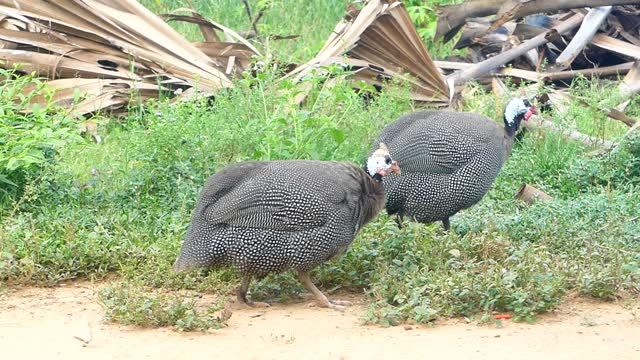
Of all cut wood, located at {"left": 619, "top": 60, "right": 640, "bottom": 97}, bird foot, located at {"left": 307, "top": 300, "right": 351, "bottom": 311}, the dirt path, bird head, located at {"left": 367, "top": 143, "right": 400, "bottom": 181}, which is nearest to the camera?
the dirt path

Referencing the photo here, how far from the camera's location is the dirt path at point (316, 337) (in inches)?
181

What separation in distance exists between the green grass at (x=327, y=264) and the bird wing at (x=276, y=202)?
1.51 ft

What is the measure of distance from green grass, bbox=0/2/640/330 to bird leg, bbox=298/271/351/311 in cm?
16

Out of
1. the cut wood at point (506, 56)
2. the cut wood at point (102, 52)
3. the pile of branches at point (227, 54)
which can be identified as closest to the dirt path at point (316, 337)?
the pile of branches at point (227, 54)

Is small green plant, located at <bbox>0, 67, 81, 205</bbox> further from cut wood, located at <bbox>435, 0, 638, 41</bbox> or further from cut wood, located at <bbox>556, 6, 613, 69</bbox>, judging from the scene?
cut wood, located at <bbox>556, 6, 613, 69</bbox>

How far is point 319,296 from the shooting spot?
212 inches

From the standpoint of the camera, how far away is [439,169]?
21.0 feet

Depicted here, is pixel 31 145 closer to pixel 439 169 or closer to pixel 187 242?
pixel 187 242

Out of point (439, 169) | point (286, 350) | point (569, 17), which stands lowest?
point (286, 350)

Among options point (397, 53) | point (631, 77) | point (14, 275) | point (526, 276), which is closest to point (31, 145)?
point (14, 275)

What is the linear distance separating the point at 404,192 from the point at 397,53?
9.62 ft

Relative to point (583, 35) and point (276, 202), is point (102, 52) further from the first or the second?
point (583, 35)

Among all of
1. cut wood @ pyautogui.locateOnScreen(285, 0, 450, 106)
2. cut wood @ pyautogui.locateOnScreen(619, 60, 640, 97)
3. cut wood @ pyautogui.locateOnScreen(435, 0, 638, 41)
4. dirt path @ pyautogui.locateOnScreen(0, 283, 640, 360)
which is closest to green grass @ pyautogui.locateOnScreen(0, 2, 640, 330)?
dirt path @ pyautogui.locateOnScreen(0, 283, 640, 360)

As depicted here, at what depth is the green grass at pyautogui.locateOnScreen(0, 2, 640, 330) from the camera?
16.9ft
